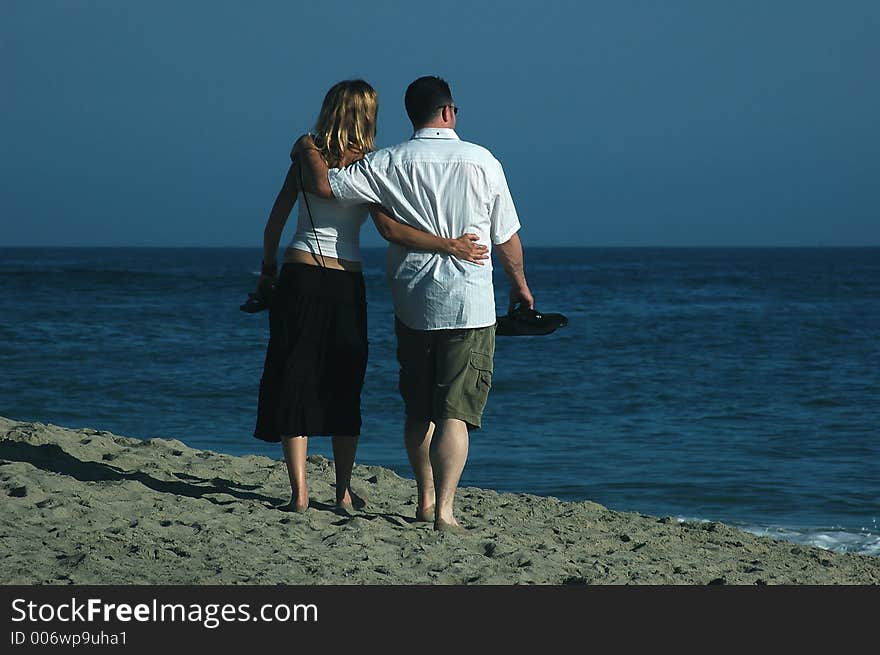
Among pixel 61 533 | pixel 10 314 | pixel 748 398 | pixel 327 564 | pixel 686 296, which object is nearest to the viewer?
pixel 327 564

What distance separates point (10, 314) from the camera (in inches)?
993

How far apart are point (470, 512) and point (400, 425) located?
186 inches

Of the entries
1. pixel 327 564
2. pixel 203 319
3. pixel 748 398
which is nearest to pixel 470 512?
pixel 327 564

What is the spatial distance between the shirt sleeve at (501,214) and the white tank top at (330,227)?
0.54 metres

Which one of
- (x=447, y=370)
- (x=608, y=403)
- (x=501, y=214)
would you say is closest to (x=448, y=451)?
(x=447, y=370)

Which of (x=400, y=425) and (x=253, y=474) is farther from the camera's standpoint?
(x=400, y=425)

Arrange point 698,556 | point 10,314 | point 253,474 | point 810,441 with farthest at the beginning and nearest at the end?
point 10,314 < point 810,441 < point 253,474 < point 698,556

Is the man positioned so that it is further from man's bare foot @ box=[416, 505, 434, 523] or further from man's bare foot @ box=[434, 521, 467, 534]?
man's bare foot @ box=[416, 505, 434, 523]

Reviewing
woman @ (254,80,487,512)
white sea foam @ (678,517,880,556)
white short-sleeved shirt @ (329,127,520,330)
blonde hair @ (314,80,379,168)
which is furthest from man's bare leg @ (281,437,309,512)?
white sea foam @ (678,517,880,556)

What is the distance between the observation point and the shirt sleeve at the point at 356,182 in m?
4.34

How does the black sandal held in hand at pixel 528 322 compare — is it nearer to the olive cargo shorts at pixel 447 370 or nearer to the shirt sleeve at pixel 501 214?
the olive cargo shorts at pixel 447 370

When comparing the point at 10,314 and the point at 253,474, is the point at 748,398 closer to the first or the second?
the point at 253,474

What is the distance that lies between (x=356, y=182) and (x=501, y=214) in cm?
60

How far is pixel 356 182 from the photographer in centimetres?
A: 435
